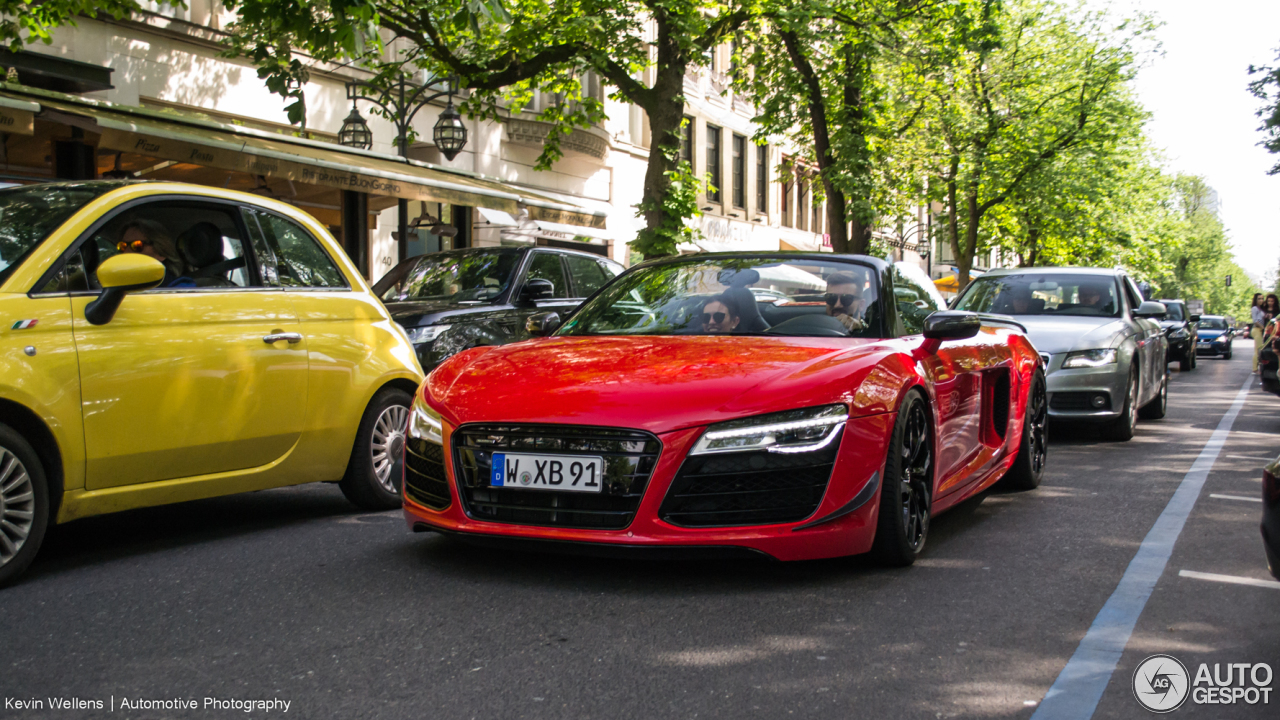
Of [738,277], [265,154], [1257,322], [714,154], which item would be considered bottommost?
[1257,322]

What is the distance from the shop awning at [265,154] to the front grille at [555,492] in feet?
26.0

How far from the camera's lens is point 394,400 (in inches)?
250

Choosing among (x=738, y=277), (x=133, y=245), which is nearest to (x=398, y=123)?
(x=133, y=245)

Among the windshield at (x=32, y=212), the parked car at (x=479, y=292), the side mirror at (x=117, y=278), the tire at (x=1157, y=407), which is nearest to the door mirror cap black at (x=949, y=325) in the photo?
the side mirror at (x=117, y=278)

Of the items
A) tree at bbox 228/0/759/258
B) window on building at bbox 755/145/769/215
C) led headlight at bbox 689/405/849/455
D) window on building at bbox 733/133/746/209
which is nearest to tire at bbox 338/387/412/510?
led headlight at bbox 689/405/849/455

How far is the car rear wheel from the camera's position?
10.1 metres

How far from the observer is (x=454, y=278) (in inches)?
423

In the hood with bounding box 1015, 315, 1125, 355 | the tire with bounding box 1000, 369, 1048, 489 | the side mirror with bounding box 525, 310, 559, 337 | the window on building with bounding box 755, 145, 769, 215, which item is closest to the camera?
the side mirror with bounding box 525, 310, 559, 337

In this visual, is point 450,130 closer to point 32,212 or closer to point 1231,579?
point 32,212

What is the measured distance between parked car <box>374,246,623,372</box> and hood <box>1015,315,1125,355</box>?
4.11m

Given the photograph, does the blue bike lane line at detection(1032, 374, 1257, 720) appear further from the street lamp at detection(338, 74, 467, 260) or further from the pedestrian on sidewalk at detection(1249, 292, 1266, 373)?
the pedestrian on sidewalk at detection(1249, 292, 1266, 373)

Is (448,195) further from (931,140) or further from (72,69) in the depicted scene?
(931,140)

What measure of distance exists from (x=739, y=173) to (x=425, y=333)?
31258 mm

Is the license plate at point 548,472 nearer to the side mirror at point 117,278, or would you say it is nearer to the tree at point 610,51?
the side mirror at point 117,278
